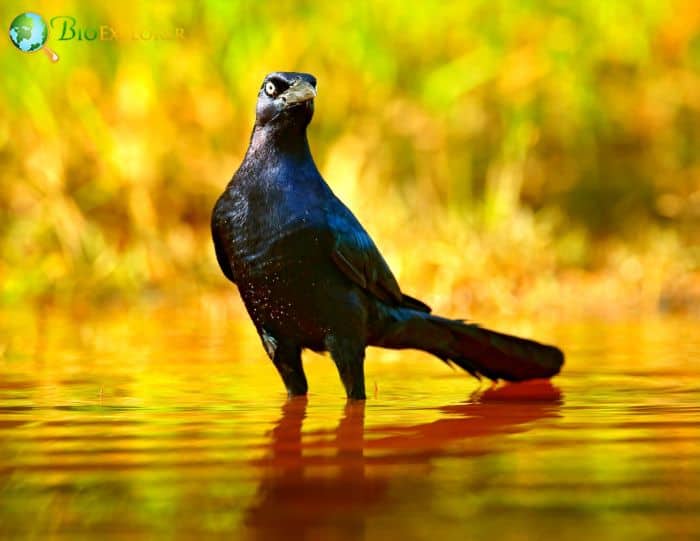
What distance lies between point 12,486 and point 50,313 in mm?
5556

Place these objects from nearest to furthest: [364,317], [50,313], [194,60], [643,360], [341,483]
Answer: [341,483] < [364,317] < [643,360] < [50,313] < [194,60]

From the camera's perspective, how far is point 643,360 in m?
6.04

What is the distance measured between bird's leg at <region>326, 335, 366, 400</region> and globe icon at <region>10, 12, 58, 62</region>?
5242mm

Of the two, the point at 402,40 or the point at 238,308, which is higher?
the point at 402,40

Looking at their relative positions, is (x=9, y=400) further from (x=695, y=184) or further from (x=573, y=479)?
(x=695, y=184)

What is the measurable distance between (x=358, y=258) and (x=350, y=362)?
13.1 inches

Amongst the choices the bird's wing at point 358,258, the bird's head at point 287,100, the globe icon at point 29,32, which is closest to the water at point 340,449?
the bird's wing at point 358,258

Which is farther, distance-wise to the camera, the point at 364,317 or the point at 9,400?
the point at 364,317

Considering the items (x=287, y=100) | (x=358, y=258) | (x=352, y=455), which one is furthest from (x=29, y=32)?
(x=352, y=455)

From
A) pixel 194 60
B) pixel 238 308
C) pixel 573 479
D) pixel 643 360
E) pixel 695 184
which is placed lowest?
pixel 573 479

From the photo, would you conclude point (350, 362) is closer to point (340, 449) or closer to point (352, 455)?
point (340, 449)

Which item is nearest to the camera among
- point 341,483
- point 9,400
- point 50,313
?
point 341,483

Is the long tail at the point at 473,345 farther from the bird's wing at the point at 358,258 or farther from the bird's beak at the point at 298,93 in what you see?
the bird's beak at the point at 298,93

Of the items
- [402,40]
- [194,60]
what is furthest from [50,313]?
[402,40]
